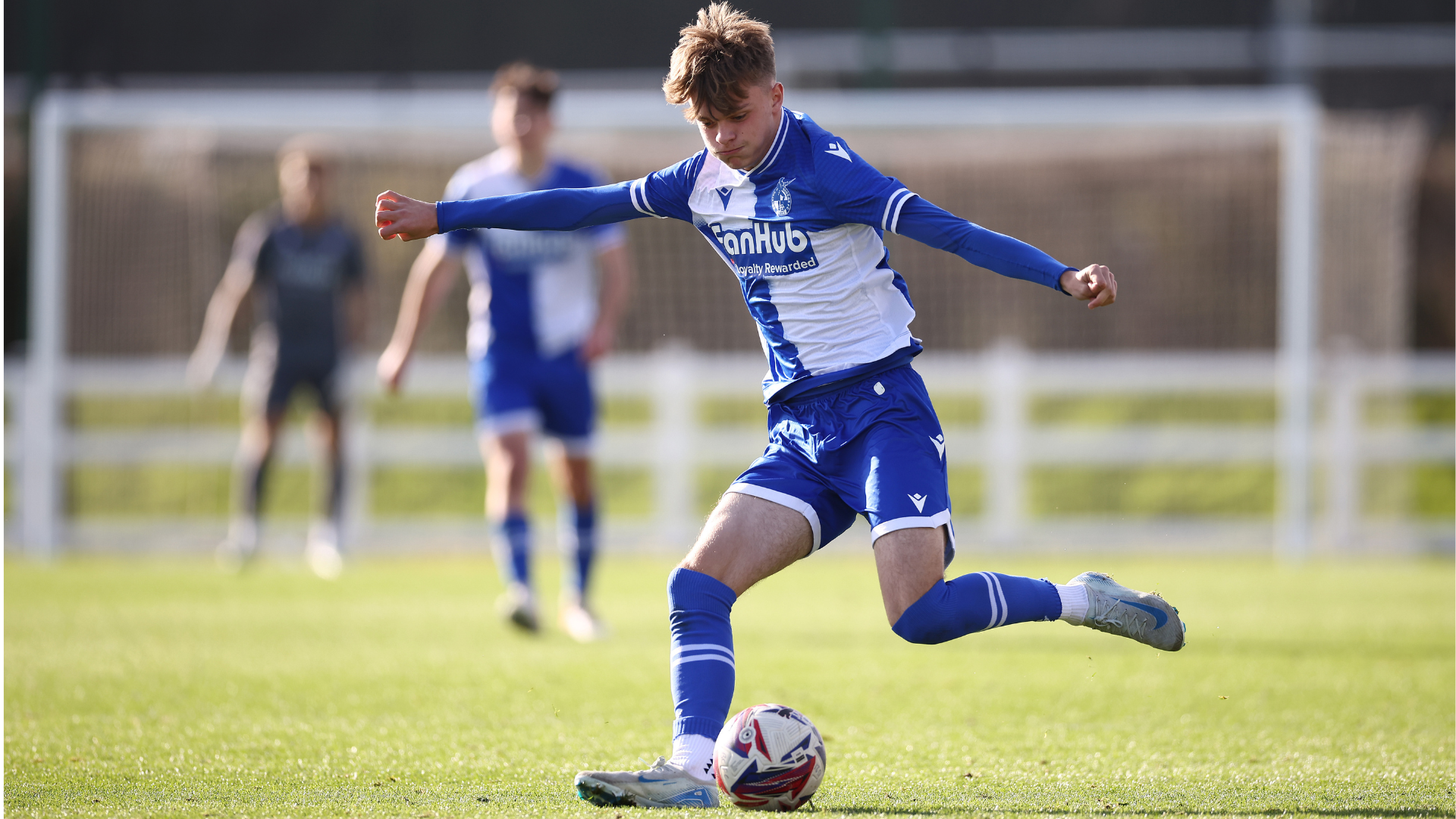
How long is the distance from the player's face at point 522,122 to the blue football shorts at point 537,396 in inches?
36.6

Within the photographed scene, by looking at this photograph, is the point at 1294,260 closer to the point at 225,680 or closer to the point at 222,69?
the point at 225,680

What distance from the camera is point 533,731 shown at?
4215 millimetres

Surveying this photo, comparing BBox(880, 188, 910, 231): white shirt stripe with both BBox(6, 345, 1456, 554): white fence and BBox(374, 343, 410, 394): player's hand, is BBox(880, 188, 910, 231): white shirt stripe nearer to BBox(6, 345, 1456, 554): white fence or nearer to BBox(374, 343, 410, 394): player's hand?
BBox(374, 343, 410, 394): player's hand

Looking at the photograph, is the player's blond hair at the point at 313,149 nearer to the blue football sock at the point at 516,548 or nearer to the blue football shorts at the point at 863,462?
the blue football sock at the point at 516,548

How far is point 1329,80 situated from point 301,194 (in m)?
13.6

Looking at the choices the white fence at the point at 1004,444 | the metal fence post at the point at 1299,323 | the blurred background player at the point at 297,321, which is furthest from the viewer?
the white fence at the point at 1004,444

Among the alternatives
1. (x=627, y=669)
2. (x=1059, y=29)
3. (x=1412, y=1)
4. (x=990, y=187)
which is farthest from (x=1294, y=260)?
(x=1412, y=1)

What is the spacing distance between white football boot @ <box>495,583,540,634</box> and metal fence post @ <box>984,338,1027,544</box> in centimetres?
510

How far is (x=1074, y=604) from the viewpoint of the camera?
3424 mm

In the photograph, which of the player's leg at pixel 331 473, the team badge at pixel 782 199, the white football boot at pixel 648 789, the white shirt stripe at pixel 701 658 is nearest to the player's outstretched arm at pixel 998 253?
the team badge at pixel 782 199

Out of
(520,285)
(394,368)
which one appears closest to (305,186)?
(520,285)

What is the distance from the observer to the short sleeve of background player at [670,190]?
3.60 m

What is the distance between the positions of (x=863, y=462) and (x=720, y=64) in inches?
38.4

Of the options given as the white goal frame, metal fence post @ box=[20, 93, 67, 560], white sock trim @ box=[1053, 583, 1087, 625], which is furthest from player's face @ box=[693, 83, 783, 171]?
metal fence post @ box=[20, 93, 67, 560]
